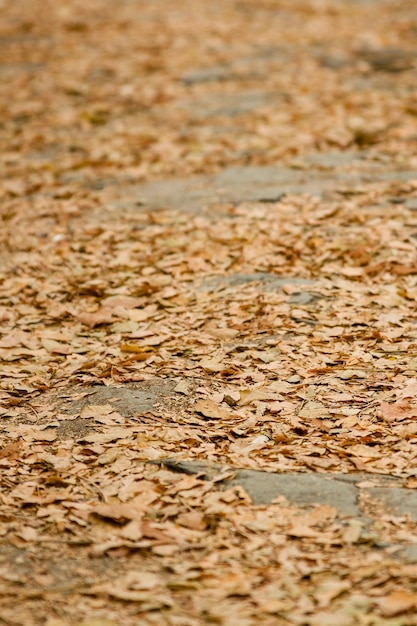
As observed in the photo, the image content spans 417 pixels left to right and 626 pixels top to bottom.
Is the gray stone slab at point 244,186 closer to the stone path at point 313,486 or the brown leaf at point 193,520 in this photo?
the stone path at point 313,486

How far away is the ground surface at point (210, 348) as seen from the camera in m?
2.65

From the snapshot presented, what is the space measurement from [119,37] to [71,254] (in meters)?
5.40

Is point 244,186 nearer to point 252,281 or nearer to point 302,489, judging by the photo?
point 252,281

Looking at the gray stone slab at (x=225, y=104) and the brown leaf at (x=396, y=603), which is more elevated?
the gray stone slab at (x=225, y=104)

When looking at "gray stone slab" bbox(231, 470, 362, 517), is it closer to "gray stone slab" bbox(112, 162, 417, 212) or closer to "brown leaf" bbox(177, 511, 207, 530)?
"brown leaf" bbox(177, 511, 207, 530)

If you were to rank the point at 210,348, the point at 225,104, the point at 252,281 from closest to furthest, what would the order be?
the point at 210,348 < the point at 252,281 < the point at 225,104

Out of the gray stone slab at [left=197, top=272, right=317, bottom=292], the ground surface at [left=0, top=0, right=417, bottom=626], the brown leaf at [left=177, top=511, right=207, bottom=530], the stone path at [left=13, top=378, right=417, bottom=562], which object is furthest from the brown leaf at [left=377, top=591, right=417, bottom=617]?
the gray stone slab at [left=197, top=272, right=317, bottom=292]

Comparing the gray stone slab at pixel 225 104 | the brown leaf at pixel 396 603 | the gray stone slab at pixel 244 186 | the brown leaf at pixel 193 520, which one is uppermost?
the gray stone slab at pixel 225 104

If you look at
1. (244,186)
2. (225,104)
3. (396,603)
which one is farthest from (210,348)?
(225,104)

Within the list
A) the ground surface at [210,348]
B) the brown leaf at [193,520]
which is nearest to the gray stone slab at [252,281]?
the ground surface at [210,348]

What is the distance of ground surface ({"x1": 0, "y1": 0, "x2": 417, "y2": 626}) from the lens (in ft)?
8.68

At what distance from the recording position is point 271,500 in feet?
9.65

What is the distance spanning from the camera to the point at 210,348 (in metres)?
3.96

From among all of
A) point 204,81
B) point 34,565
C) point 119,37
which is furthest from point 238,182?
point 119,37
